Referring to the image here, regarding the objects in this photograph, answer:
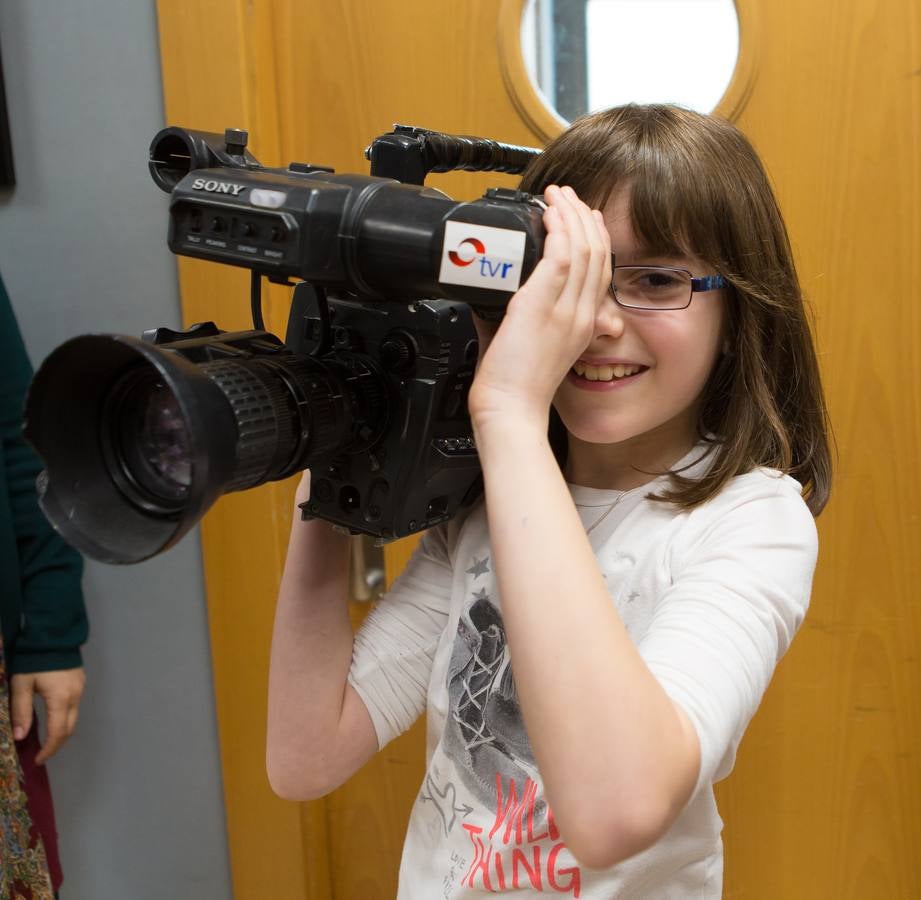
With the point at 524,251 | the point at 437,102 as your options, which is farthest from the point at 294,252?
the point at 437,102

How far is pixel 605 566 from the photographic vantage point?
29.5 inches

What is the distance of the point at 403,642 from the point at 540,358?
0.33 meters

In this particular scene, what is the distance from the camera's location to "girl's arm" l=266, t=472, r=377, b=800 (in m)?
0.82

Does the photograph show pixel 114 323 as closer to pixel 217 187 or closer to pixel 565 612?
pixel 217 187

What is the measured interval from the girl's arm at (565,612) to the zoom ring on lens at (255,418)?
0.12m

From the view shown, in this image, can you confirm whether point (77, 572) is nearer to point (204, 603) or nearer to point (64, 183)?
point (204, 603)

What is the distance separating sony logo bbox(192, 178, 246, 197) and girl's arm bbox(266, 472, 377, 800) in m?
0.27

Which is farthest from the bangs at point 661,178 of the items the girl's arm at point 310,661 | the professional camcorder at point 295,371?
the girl's arm at point 310,661

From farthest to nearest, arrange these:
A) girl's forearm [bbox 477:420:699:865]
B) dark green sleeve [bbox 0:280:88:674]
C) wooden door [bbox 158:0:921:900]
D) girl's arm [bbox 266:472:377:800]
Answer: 1. dark green sleeve [bbox 0:280:88:674]
2. wooden door [bbox 158:0:921:900]
3. girl's arm [bbox 266:472:377:800]
4. girl's forearm [bbox 477:420:699:865]

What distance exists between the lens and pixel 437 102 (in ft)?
3.97

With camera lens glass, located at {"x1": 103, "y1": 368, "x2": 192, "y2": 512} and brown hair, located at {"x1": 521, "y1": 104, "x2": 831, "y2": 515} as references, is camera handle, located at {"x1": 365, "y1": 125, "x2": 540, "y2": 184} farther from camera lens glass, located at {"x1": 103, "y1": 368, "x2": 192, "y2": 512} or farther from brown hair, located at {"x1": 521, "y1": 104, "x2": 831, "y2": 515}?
camera lens glass, located at {"x1": 103, "y1": 368, "x2": 192, "y2": 512}

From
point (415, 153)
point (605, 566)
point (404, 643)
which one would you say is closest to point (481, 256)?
point (415, 153)

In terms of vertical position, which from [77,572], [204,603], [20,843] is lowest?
[20,843]

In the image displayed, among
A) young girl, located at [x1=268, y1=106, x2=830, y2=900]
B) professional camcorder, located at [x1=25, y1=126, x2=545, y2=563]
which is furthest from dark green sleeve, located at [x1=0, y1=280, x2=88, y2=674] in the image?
professional camcorder, located at [x1=25, y1=126, x2=545, y2=563]
